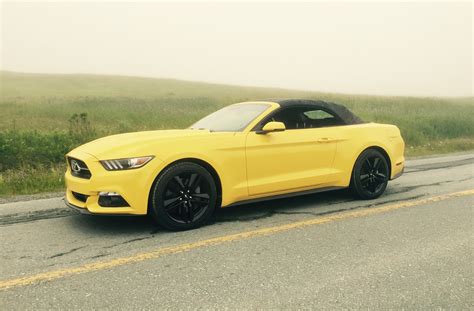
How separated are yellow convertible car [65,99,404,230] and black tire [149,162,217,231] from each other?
11mm

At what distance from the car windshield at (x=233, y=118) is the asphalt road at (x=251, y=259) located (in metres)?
1.08

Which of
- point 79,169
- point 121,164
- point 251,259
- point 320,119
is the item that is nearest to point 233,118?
point 320,119

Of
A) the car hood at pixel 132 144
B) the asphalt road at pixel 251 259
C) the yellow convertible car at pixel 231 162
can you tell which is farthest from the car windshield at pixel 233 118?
the asphalt road at pixel 251 259

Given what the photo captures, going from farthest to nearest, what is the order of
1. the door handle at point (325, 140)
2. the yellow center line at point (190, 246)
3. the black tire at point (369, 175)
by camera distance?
the black tire at point (369, 175), the door handle at point (325, 140), the yellow center line at point (190, 246)

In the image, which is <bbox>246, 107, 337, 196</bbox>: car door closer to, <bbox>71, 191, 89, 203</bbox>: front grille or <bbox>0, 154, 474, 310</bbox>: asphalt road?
<bbox>0, 154, 474, 310</bbox>: asphalt road

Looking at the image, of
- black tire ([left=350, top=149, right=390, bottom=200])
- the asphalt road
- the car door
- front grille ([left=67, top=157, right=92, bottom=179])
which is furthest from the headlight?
black tire ([left=350, top=149, right=390, bottom=200])

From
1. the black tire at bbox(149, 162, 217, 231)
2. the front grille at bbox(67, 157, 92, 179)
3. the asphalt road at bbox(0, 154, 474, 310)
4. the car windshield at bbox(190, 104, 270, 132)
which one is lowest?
the asphalt road at bbox(0, 154, 474, 310)

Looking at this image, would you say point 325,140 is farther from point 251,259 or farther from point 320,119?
point 251,259

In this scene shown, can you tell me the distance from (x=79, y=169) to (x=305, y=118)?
2893 millimetres

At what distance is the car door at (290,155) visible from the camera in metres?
4.97

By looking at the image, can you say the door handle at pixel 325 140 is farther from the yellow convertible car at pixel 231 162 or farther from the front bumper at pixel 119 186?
the front bumper at pixel 119 186

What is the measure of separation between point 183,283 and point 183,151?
1.63m

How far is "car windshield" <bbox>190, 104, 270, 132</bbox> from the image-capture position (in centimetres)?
519

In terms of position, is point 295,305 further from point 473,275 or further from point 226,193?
point 226,193
